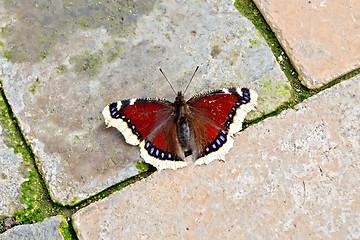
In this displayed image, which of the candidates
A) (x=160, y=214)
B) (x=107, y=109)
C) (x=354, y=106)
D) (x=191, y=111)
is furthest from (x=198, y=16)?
(x=160, y=214)

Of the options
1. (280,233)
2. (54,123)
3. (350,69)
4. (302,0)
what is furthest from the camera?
(302,0)

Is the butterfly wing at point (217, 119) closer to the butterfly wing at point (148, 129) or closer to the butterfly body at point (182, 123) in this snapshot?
the butterfly body at point (182, 123)

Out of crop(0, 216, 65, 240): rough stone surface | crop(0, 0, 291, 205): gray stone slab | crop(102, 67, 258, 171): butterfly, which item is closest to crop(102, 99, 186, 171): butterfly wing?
crop(102, 67, 258, 171): butterfly

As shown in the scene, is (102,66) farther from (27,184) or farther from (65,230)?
(65,230)

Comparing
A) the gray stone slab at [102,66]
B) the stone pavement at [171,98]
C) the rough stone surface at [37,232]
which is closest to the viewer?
the rough stone surface at [37,232]

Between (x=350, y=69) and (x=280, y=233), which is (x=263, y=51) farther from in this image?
(x=280, y=233)

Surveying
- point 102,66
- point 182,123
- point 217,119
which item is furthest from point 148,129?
point 102,66

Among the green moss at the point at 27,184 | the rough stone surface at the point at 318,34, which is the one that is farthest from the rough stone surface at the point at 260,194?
the rough stone surface at the point at 318,34
